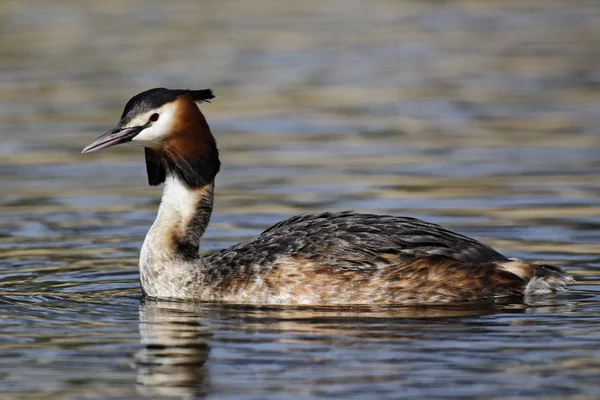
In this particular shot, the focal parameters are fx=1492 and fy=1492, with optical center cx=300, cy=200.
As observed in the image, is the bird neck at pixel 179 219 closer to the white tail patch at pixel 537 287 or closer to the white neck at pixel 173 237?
the white neck at pixel 173 237

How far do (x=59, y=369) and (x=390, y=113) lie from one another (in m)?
10.6

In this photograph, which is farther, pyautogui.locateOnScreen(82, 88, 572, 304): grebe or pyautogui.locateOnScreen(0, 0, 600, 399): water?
pyautogui.locateOnScreen(82, 88, 572, 304): grebe

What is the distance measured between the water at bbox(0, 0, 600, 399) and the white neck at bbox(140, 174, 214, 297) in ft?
0.82

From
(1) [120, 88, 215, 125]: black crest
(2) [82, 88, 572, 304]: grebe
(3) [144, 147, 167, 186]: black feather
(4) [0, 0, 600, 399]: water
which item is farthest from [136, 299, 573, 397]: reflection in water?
(1) [120, 88, 215, 125]: black crest

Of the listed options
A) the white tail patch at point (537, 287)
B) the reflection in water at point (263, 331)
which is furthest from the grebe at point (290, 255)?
the reflection in water at point (263, 331)

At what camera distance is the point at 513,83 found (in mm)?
21188

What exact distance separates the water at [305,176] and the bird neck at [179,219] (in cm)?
50

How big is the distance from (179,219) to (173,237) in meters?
0.15

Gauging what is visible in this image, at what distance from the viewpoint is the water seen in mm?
9070

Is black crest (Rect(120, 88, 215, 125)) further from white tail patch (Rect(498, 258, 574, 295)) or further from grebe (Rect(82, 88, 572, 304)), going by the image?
white tail patch (Rect(498, 258, 574, 295))

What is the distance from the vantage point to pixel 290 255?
1096cm

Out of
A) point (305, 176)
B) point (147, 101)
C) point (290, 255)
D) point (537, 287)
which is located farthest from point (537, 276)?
point (305, 176)

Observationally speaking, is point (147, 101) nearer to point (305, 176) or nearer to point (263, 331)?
point (263, 331)

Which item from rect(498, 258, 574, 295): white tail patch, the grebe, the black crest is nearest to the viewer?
the grebe
